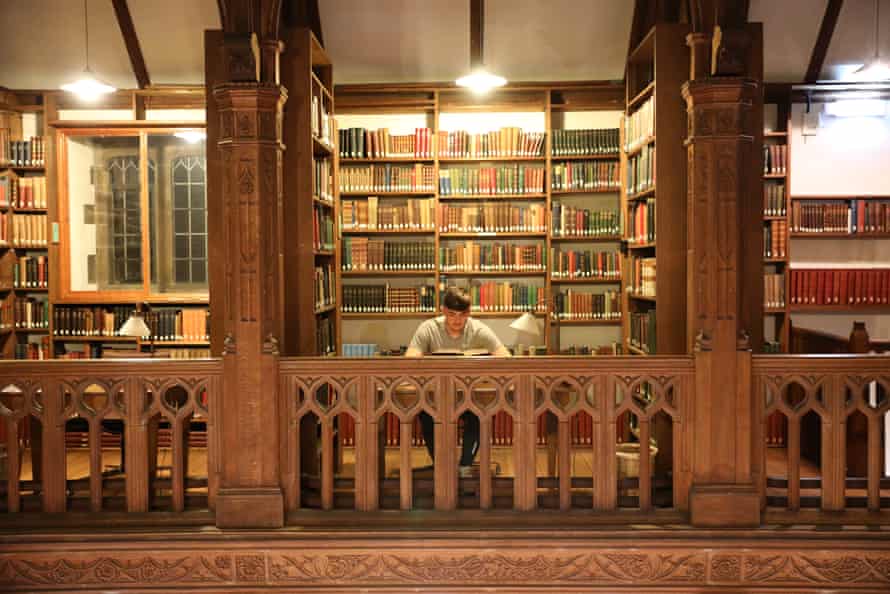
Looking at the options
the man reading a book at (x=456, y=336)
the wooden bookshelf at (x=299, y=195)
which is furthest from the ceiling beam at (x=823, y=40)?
the wooden bookshelf at (x=299, y=195)

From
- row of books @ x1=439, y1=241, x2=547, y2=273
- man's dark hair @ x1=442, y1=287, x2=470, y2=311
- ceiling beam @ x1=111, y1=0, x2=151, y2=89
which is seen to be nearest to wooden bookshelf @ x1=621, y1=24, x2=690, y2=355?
man's dark hair @ x1=442, y1=287, x2=470, y2=311

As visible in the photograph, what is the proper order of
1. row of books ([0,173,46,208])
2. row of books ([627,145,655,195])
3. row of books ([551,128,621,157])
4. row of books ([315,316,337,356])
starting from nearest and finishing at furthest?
row of books ([627,145,655,195]) → row of books ([315,316,337,356]) → row of books ([551,128,621,157]) → row of books ([0,173,46,208])

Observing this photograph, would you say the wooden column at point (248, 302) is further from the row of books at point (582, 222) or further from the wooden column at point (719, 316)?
the row of books at point (582, 222)

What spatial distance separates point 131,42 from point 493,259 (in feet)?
11.8

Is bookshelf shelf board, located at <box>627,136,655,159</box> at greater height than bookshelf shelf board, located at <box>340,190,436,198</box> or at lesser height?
greater

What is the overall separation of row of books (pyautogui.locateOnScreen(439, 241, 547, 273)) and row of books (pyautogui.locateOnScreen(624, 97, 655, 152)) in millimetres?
1355

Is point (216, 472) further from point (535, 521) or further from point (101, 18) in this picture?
point (101, 18)

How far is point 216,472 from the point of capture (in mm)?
4324

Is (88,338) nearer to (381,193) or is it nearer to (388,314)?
(388,314)

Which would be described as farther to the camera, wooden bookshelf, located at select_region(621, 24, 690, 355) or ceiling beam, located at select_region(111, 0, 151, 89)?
ceiling beam, located at select_region(111, 0, 151, 89)

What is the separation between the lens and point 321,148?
18.9 feet

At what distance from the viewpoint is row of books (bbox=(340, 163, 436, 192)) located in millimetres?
7340

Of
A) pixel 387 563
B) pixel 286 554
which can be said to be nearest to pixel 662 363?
pixel 387 563

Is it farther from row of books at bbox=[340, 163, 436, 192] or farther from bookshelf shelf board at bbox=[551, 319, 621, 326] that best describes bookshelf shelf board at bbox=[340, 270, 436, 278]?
bookshelf shelf board at bbox=[551, 319, 621, 326]
